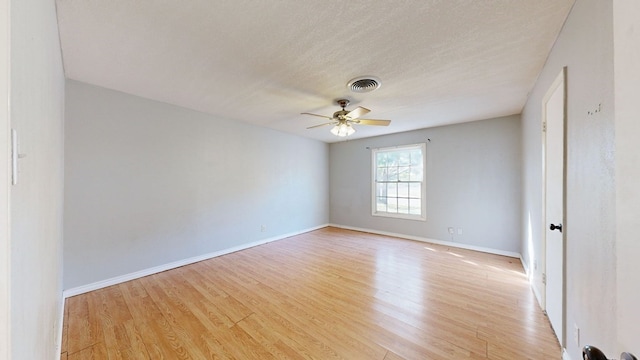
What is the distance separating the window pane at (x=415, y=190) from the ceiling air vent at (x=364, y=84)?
2.98 metres

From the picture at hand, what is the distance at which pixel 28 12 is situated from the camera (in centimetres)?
79

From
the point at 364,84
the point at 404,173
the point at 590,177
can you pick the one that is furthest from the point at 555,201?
the point at 404,173

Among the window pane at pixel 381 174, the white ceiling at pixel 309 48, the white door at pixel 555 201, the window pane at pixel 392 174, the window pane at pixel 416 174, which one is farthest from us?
the window pane at pixel 381 174

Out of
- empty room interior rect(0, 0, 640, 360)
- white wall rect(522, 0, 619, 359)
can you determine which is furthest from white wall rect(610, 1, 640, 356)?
white wall rect(522, 0, 619, 359)

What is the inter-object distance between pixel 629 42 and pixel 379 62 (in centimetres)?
Result: 183

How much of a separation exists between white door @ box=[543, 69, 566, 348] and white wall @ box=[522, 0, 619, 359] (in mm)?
137

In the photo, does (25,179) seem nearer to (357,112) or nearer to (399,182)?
(357,112)

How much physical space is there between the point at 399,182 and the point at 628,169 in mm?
4871

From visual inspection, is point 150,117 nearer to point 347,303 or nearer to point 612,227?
point 347,303

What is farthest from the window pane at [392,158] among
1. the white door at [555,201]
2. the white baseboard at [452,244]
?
the white door at [555,201]

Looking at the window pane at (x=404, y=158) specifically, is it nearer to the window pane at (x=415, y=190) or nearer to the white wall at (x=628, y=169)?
the window pane at (x=415, y=190)

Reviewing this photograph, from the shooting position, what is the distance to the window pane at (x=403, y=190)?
5.13 metres

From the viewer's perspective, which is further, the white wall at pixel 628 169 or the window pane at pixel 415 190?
the window pane at pixel 415 190

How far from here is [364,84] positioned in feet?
8.30
